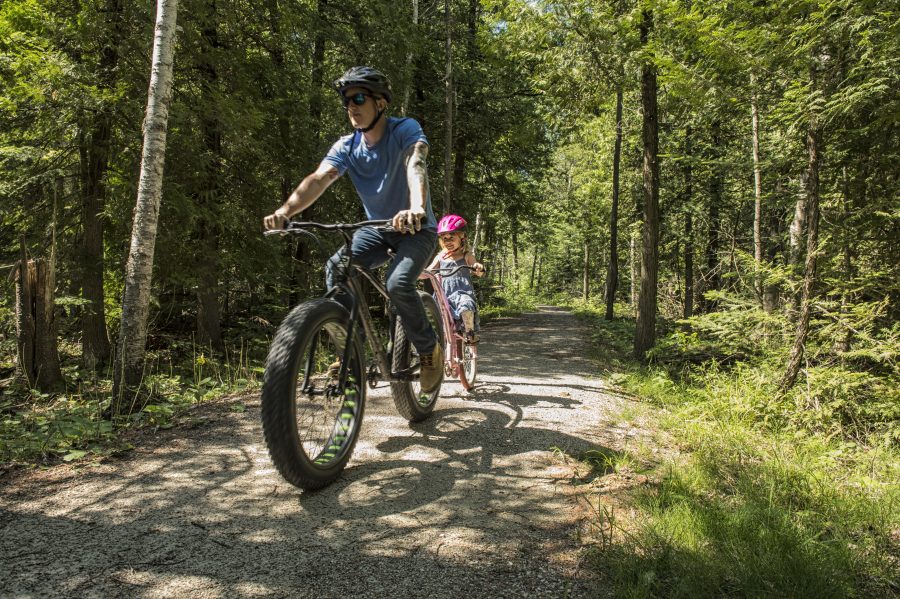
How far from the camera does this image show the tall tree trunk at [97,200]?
7605mm

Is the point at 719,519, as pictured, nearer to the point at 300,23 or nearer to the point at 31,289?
the point at 31,289

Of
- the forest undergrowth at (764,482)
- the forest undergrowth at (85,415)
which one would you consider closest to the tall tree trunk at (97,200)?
the forest undergrowth at (85,415)

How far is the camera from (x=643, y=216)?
29.8ft

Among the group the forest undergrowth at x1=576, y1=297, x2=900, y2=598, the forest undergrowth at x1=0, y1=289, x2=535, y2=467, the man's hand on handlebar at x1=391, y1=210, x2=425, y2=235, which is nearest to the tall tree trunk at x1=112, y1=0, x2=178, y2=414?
the forest undergrowth at x1=0, y1=289, x2=535, y2=467

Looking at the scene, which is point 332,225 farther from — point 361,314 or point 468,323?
point 468,323

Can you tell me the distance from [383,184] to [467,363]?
9.03 feet

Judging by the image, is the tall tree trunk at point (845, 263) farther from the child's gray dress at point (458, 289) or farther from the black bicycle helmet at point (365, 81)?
the black bicycle helmet at point (365, 81)

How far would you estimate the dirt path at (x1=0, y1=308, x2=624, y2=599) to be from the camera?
1.88 meters

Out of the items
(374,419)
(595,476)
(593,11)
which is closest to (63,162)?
(374,419)

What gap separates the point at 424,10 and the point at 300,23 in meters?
→ 7.10

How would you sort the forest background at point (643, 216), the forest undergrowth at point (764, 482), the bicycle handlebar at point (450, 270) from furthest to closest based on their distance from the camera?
1. the bicycle handlebar at point (450, 270)
2. the forest background at point (643, 216)
3. the forest undergrowth at point (764, 482)

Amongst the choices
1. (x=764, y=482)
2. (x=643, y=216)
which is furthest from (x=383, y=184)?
(x=643, y=216)

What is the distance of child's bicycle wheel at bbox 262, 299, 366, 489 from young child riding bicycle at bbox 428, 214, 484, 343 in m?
→ 2.29

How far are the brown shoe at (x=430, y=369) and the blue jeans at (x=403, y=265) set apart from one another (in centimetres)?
7
